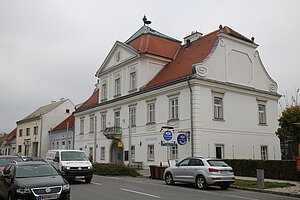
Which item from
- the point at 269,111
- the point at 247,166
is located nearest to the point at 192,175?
the point at 247,166

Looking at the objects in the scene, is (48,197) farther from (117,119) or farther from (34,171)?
(117,119)

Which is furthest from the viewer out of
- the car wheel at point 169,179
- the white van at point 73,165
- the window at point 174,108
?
the window at point 174,108

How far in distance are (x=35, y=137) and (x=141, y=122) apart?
31655mm

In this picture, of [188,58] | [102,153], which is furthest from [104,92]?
[188,58]

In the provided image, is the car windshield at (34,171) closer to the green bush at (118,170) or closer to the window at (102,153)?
the green bush at (118,170)

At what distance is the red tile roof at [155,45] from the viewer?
34.4 meters

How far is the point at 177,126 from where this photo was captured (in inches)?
1073

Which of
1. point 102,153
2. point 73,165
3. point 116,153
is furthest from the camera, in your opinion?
point 102,153

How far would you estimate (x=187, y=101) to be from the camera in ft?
86.8

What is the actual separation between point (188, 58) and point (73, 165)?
16.7 meters

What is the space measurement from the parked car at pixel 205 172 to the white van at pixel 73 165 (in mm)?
4910

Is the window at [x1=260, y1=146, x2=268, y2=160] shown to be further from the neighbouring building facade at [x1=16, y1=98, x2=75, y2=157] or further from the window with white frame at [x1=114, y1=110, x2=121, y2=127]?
the neighbouring building facade at [x1=16, y1=98, x2=75, y2=157]

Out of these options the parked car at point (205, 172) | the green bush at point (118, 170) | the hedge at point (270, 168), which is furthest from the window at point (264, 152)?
the parked car at point (205, 172)

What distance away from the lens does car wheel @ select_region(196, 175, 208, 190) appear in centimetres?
1628
